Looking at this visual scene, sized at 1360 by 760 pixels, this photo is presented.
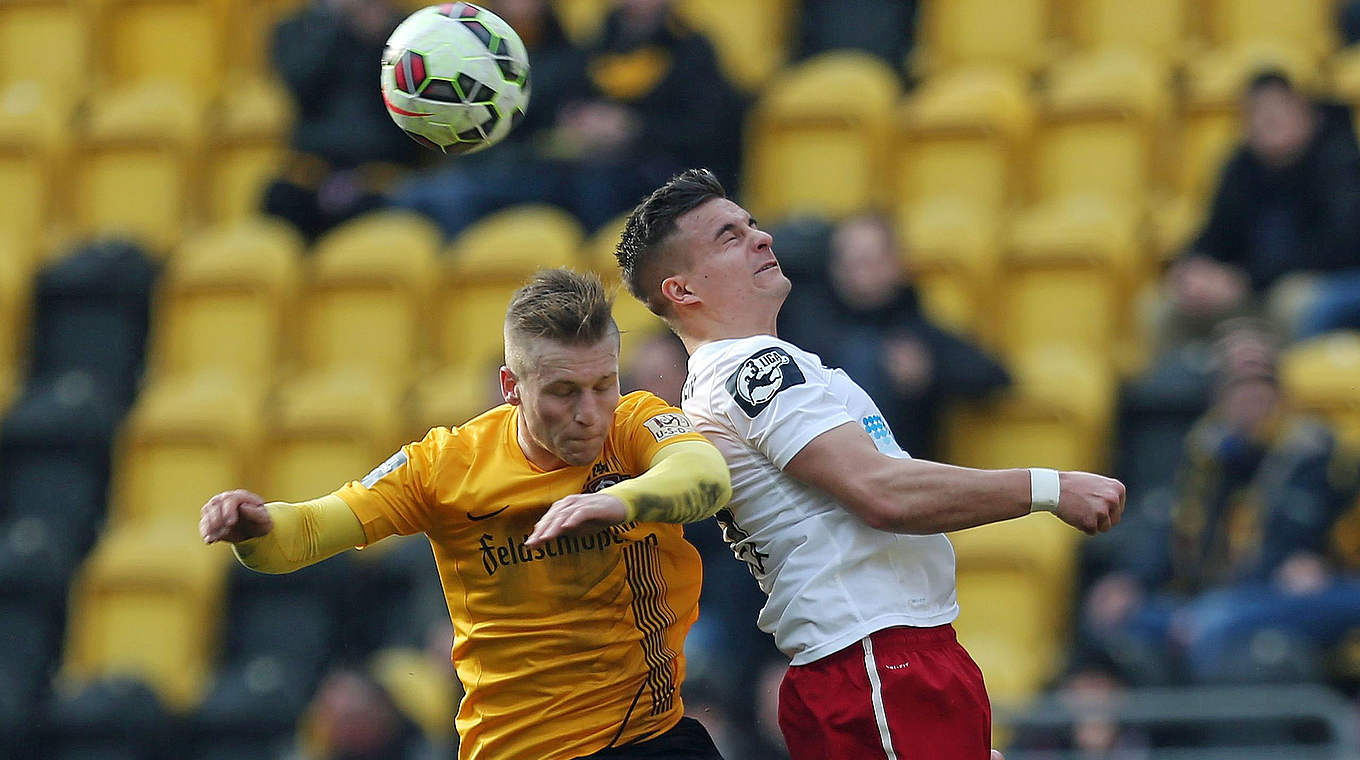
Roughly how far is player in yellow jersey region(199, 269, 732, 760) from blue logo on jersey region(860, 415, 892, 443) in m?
0.42

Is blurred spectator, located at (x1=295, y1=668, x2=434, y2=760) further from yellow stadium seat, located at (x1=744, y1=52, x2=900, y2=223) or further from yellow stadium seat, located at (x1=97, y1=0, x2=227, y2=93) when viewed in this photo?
yellow stadium seat, located at (x1=97, y1=0, x2=227, y2=93)

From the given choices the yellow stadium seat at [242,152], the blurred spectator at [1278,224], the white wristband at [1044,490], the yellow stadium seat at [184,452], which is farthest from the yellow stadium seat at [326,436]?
the white wristband at [1044,490]

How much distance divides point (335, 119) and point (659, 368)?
12.2 feet

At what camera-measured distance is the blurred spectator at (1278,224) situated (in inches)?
326

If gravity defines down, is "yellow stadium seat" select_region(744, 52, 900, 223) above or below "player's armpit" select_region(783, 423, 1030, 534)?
below

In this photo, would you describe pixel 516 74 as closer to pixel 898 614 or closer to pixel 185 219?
pixel 898 614

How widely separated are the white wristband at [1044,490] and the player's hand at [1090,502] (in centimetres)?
1

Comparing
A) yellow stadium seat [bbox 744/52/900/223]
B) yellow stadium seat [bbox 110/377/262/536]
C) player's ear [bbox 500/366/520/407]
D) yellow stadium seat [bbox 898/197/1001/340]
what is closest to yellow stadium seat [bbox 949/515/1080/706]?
yellow stadium seat [bbox 898/197/1001/340]

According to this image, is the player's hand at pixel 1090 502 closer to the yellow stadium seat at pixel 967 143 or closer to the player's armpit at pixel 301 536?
the player's armpit at pixel 301 536

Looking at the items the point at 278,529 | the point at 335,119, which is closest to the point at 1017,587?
the point at 278,529

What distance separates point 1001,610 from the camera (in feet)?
26.4

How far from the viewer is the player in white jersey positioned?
4207mm

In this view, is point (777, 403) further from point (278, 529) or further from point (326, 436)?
point (326, 436)

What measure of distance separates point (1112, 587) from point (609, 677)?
382cm
